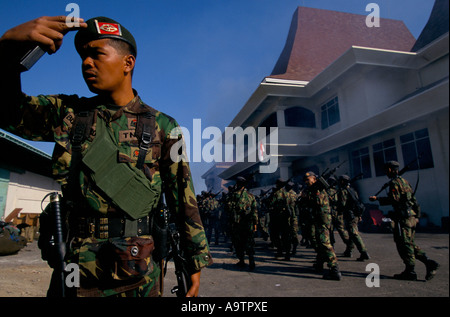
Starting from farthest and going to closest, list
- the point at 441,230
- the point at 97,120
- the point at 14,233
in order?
1. the point at 14,233
2. the point at 97,120
3. the point at 441,230

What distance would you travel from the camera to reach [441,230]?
636 mm

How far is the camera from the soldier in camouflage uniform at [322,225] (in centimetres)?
380

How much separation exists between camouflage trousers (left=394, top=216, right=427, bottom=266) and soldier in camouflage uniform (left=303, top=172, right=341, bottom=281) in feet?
3.05

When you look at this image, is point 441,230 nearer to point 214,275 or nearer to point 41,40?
point 41,40

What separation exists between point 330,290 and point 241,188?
308 centimetres

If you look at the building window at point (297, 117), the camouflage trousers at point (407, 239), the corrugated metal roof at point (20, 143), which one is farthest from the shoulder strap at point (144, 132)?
the building window at point (297, 117)

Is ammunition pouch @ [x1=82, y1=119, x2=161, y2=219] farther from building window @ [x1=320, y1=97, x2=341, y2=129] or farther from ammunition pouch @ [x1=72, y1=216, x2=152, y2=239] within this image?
building window @ [x1=320, y1=97, x2=341, y2=129]

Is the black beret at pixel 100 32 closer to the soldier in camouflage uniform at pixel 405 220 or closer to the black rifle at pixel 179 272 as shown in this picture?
the black rifle at pixel 179 272

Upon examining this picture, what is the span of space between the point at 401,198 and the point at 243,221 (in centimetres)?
300

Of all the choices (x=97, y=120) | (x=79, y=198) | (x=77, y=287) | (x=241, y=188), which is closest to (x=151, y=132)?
(x=97, y=120)

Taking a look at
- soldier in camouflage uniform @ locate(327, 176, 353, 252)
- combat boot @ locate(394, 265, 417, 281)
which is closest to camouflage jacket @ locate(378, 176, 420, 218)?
combat boot @ locate(394, 265, 417, 281)

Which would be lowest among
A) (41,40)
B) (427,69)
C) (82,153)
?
(82,153)

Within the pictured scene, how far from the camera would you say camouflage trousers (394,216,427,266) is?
3285mm

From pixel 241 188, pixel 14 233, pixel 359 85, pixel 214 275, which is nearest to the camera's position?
pixel 359 85
